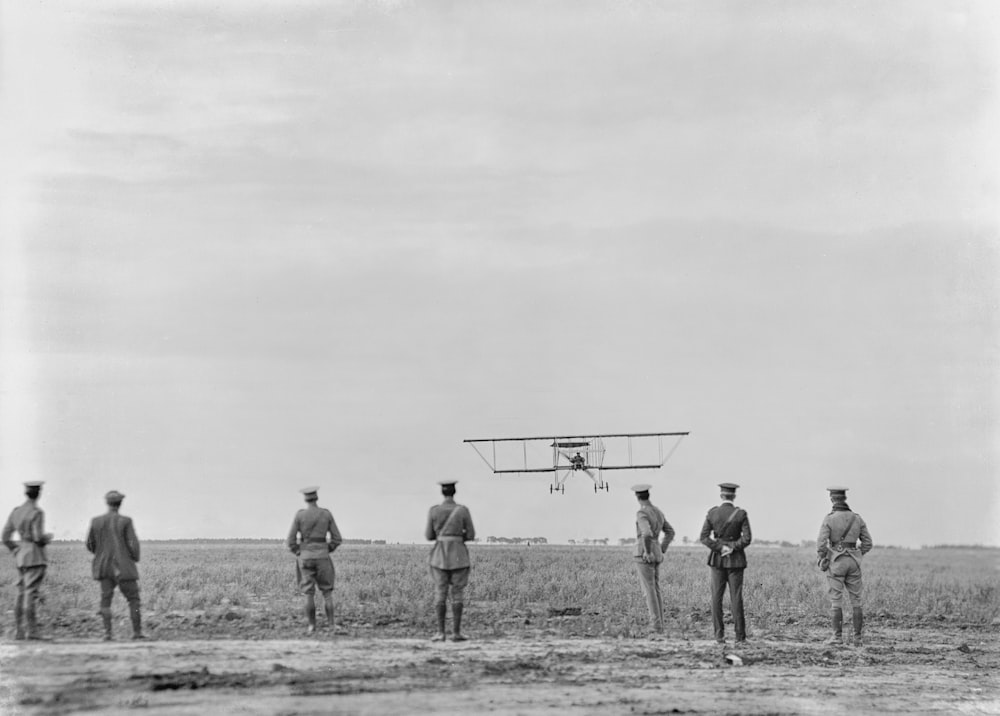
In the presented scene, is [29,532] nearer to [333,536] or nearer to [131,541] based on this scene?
[131,541]

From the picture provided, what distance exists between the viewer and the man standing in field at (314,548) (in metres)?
17.9

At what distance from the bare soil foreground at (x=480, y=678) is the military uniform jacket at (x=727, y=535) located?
4.59ft

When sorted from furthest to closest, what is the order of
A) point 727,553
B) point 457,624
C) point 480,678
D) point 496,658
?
point 727,553
point 457,624
point 496,658
point 480,678

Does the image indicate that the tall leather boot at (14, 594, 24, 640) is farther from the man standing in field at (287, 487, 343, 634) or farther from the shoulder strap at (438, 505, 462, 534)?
the shoulder strap at (438, 505, 462, 534)

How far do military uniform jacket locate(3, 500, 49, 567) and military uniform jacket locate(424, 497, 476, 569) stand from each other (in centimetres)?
549

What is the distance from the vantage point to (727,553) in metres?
17.8

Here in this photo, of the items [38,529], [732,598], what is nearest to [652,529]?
[732,598]

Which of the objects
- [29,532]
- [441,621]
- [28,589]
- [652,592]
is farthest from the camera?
[652,592]

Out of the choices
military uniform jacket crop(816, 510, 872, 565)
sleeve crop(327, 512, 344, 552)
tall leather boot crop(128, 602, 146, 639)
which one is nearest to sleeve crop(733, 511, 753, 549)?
military uniform jacket crop(816, 510, 872, 565)

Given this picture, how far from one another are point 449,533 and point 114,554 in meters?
4.82

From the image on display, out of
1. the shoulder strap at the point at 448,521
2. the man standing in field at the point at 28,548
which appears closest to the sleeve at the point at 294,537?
the shoulder strap at the point at 448,521

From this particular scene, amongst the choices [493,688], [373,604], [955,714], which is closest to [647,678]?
[493,688]

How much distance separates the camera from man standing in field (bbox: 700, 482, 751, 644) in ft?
57.9

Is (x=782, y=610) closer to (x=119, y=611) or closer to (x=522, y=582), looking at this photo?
(x=522, y=582)
